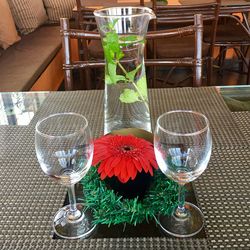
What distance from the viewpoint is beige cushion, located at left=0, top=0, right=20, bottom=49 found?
2424 millimetres

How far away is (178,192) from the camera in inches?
24.0

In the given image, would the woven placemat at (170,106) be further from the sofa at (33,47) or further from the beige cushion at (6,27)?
the beige cushion at (6,27)

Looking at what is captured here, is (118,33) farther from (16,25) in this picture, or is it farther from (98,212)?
(16,25)

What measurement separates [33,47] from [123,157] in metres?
2.20

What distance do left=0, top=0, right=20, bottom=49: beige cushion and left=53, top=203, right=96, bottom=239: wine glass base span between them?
6.94 feet

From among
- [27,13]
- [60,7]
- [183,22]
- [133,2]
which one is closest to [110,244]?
[183,22]

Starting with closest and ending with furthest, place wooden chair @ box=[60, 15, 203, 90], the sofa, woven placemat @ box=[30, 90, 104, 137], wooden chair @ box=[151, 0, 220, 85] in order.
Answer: woven placemat @ box=[30, 90, 104, 137] < wooden chair @ box=[60, 15, 203, 90] < wooden chair @ box=[151, 0, 220, 85] < the sofa

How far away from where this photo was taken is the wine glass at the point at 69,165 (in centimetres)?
57

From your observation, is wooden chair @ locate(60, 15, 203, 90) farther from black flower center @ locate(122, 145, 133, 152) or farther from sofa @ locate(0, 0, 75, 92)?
sofa @ locate(0, 0, 75, 92)

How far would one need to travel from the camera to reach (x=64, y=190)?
67 centimetres

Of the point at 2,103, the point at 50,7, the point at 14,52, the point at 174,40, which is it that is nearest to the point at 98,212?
the point at 2,103

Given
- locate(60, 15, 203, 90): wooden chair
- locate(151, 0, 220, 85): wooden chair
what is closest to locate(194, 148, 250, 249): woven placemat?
locate(60, 15, 203, 90): wooden chair

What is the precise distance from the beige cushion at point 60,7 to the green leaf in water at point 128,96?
258cm

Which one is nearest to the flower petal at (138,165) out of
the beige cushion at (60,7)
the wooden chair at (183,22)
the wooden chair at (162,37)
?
the wooden chair at (162,37)
